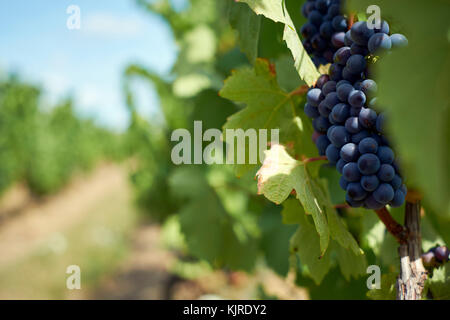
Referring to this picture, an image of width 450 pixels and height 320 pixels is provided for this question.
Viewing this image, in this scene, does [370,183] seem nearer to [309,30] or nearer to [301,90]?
[301,90]

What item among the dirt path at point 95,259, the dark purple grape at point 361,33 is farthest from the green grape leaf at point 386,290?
the dirt path at point 95,259

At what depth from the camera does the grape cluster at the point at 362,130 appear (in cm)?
68

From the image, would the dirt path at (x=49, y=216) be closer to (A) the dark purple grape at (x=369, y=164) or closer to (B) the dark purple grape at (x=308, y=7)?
(B) the dark purple grape at (x=308, y=7)

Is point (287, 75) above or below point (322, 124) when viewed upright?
above

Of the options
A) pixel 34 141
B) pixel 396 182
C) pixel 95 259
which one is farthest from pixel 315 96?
pixel 34 141

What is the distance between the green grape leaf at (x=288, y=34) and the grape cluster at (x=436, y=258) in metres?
0.47

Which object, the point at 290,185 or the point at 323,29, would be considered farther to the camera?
the point at 323,29

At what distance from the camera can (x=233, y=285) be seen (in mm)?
6090

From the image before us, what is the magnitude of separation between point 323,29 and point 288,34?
170 mm

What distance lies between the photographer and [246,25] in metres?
0.86

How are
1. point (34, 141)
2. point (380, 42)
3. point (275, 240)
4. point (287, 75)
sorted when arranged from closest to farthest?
point (380, 42) < point (287, 75) < point (275, 240) < point (34, 141)
